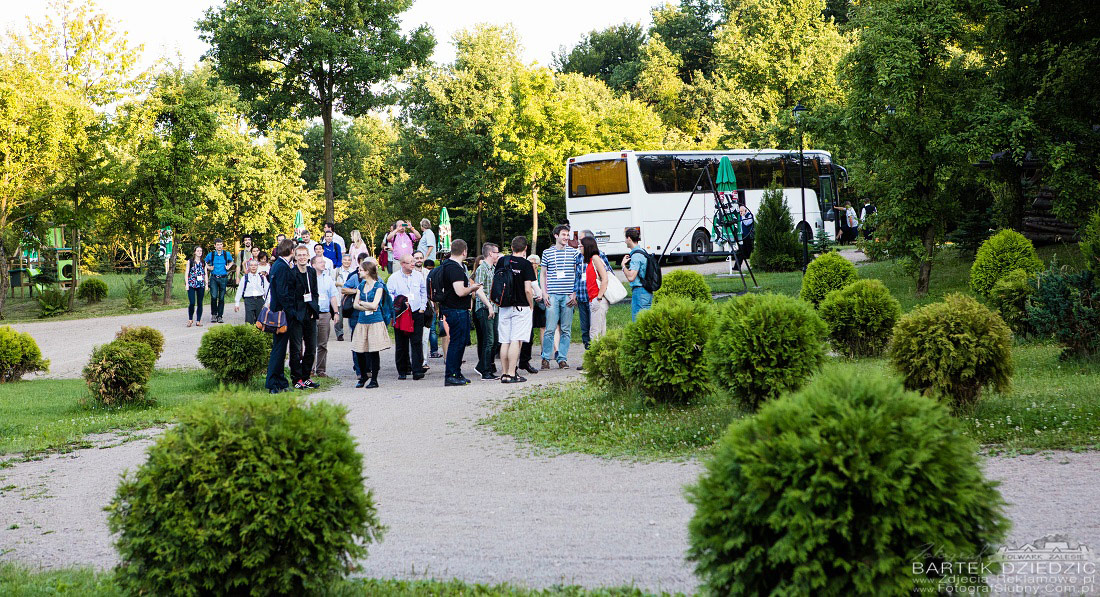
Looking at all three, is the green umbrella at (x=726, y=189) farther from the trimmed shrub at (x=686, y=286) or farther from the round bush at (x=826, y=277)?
the trimmed shrub at (x=686, y=286)

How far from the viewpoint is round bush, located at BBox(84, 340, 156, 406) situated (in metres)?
11.7

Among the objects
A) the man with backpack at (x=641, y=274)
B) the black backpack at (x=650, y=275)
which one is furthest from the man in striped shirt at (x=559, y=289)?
the black backpack at (x=650, y=275)

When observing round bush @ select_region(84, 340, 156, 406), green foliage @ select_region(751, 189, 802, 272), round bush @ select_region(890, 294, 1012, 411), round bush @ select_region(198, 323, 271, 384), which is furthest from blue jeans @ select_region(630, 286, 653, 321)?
green foliage @ select_region(751, 189, 802, 272)

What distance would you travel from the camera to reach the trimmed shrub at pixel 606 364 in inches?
408

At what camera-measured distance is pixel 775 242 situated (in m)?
27.3

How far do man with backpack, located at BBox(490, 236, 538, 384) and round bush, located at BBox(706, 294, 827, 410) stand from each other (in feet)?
13.9

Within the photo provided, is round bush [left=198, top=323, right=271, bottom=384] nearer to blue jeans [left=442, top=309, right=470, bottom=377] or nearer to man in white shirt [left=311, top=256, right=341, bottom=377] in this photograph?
man in white shirt [left=311, top=256, right=341, bottom=377]

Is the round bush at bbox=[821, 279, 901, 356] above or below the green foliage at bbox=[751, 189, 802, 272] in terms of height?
below

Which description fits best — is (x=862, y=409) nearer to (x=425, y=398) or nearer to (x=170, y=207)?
(x=425, y=398)

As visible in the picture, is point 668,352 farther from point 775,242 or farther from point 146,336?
point 775,242

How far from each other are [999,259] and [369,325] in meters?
10.5

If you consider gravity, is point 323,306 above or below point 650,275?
below

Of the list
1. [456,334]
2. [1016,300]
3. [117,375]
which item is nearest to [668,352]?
[456,334]

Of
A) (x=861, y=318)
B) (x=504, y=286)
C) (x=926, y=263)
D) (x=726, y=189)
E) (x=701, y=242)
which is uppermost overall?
(x=726, y=189)
